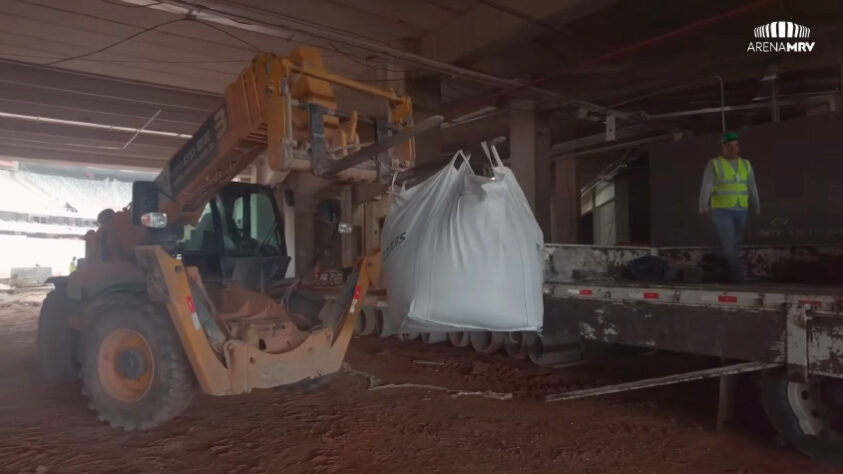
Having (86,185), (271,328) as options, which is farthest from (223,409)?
(86,185)

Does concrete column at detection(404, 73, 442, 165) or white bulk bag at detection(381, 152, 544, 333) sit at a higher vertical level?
concrete column at detection(404, 73, 442, 165)

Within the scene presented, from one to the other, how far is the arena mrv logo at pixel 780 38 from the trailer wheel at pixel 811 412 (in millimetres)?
6947

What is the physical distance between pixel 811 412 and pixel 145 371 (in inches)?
184

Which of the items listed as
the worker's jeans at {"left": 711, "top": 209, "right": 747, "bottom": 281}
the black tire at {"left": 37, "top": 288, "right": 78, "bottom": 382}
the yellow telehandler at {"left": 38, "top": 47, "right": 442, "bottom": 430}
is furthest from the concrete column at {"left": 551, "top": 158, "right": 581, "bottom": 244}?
the black tire at {"left": 37, "top": 288, "right": 78, "bottom": 382}

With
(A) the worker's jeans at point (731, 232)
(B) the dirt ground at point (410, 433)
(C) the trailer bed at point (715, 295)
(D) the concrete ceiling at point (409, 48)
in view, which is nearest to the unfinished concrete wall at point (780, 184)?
(D) the concrete ceiling at point (409, 48)

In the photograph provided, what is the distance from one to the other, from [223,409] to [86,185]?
30476mm

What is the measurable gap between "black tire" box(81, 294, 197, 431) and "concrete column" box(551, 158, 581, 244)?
1220cm

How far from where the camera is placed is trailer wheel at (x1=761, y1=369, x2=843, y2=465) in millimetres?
3484

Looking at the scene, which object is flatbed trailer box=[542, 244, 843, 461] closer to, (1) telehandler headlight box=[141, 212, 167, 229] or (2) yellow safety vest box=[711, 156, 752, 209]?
(2) yellow safety vest box=[711, 156, 752, 209]

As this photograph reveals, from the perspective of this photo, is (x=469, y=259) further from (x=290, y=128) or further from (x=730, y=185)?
(x=730, y=185)

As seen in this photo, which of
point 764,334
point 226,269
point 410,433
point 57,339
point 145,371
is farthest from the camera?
point 57,339

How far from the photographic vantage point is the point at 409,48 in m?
9.60

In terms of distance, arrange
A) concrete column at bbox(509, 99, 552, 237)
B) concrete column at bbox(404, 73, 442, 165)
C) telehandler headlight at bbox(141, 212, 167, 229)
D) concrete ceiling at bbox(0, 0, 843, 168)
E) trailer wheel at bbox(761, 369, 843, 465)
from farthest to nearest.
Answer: concrete column at bbox(509, 99, 552, 237) < concrete column at bbox(404, 73, 442, 165) < concrete ceiling at bbox(0, 0, 843, 168) < telehandler headlight at bbox(141, 212, 167, 229) < trailer wheel at bbox(761, 369, 843, 465)

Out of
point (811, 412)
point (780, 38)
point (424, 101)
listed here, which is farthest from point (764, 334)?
point (424, 101)
